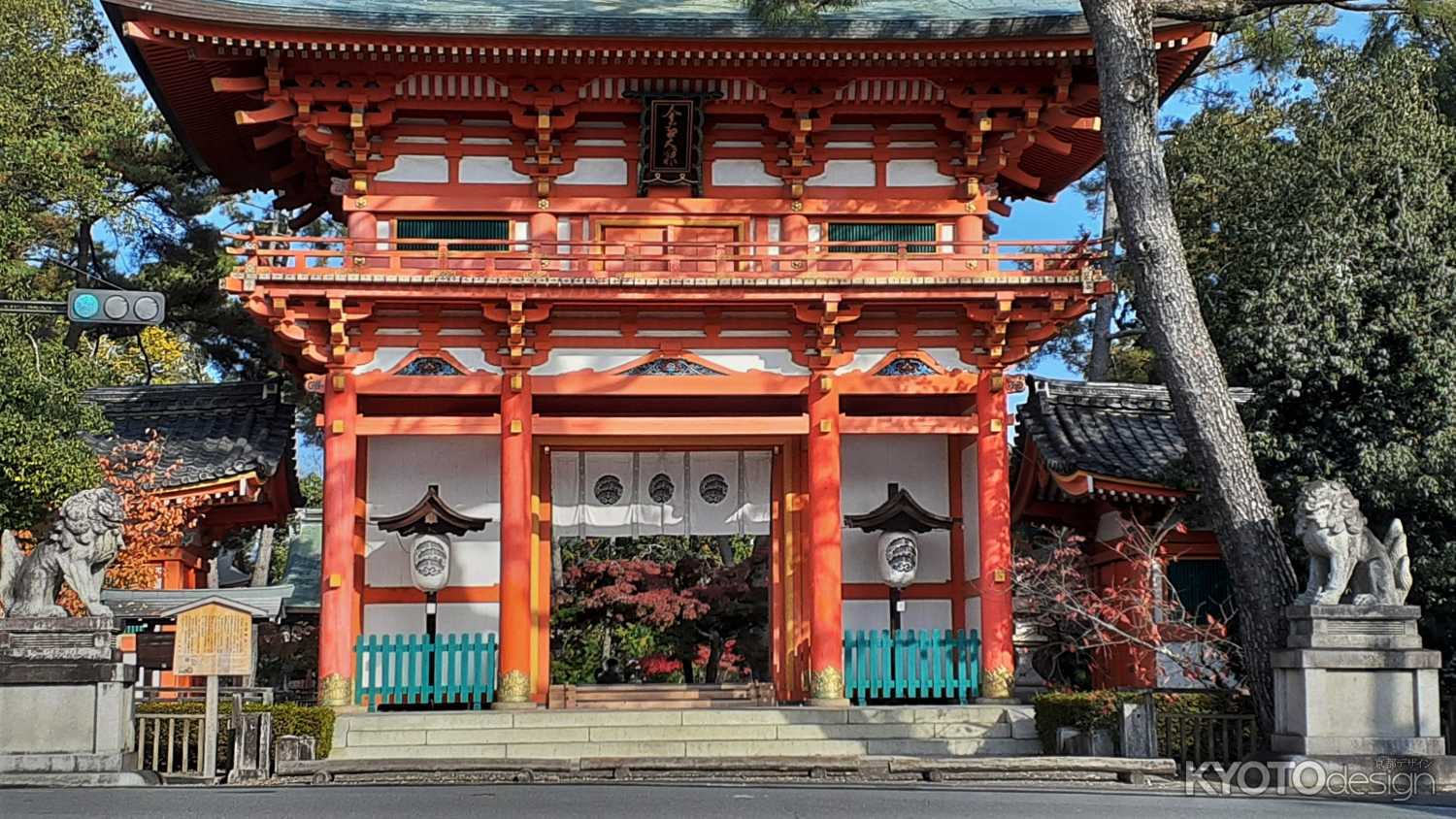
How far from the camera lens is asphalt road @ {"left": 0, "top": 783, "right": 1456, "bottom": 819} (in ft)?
34.5

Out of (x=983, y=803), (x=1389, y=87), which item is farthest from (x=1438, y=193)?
(x=983, y=803)

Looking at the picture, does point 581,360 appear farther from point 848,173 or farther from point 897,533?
point 897,533

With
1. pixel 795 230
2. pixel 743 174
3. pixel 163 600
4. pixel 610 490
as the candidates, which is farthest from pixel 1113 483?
pixel 163 600

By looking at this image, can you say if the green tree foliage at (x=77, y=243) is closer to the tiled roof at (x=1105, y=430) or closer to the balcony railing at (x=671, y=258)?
the balcony railing at (x=671, y=258)

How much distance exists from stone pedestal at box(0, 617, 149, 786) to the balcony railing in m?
5.25

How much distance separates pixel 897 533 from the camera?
731 inches

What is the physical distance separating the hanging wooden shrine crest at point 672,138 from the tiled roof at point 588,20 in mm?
966

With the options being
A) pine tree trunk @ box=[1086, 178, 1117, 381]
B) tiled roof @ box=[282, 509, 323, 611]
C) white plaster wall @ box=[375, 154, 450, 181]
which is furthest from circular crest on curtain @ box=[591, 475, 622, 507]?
pine tree trunk @ box=[1086, 178, 1117, 381]

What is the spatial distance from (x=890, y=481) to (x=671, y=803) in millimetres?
8839

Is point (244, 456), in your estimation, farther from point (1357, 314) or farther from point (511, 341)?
point (1357, 314)

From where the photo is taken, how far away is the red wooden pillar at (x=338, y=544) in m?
17.0

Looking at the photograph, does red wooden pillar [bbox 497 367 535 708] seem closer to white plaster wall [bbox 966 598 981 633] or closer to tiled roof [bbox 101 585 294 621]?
tiled roof [bbox 101 585 294 621]

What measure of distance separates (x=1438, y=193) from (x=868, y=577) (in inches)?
305

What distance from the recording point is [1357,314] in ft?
53.1
